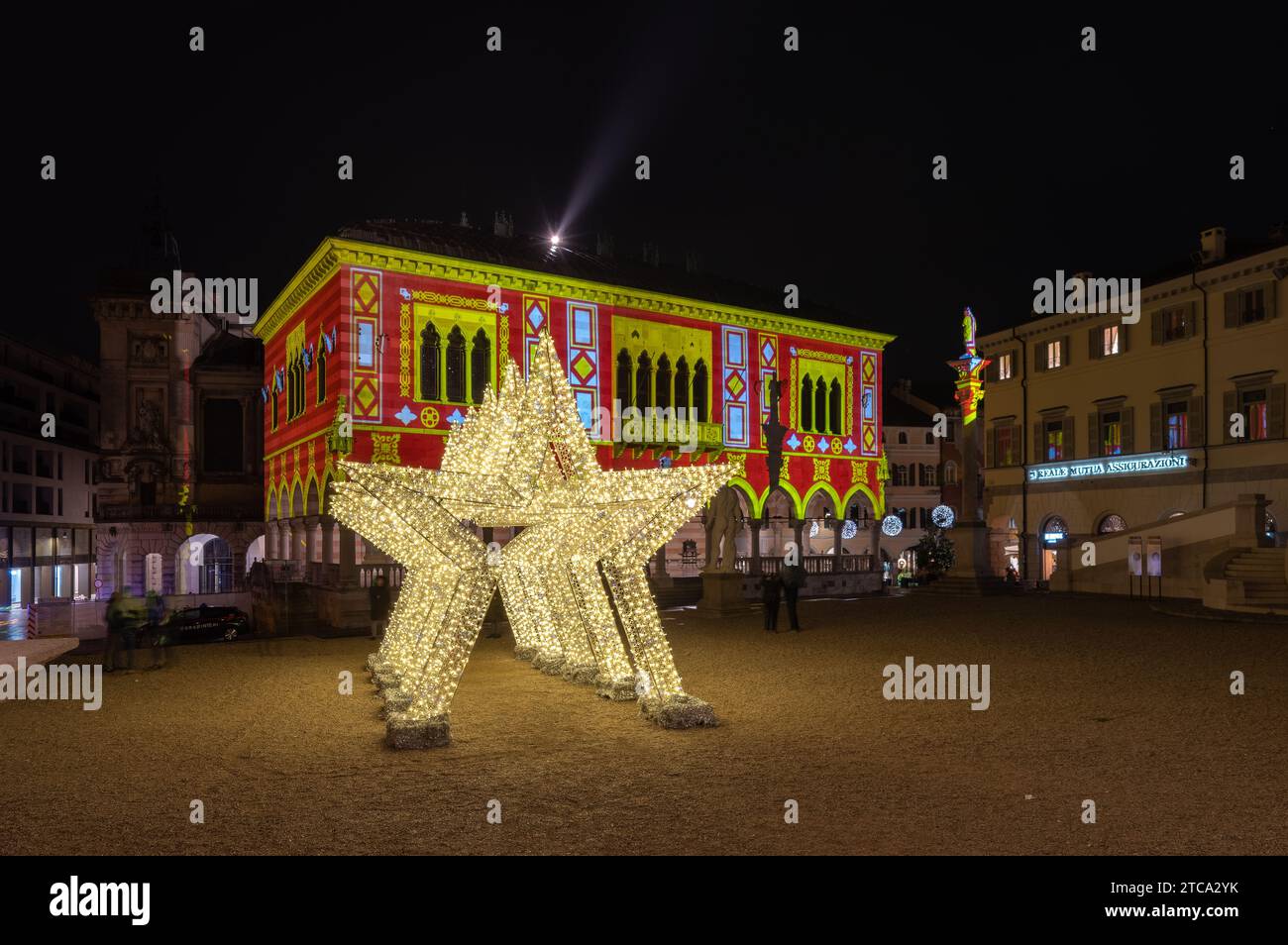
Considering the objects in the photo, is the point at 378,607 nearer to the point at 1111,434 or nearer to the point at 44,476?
the point at 1111,434

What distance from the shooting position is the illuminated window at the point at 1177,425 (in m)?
33.8

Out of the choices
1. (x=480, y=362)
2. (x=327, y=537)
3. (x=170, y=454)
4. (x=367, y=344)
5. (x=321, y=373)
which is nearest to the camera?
(x=367, y=344)

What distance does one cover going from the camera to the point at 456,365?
28016 mm

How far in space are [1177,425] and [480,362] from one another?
24501 millimetres

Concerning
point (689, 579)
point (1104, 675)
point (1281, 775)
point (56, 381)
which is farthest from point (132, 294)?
point (1281, 775)

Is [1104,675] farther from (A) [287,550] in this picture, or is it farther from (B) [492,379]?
(A) [287,550]

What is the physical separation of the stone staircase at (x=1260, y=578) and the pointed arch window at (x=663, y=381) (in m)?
16.8

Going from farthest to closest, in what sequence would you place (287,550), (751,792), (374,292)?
(287,550), (374,292), (751,792)

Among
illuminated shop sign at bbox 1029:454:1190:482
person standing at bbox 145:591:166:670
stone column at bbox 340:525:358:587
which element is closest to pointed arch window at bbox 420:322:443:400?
stone column at bbox 340:525:358:587

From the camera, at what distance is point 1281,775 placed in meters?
8.20

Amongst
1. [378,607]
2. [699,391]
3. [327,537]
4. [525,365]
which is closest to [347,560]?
[327,537]

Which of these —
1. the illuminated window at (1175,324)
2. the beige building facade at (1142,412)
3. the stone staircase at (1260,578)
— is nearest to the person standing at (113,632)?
the stone staircase at (1260,578)

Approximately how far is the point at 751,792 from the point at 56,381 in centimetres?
5316

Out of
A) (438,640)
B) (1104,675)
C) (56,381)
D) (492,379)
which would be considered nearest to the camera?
(438,640)
